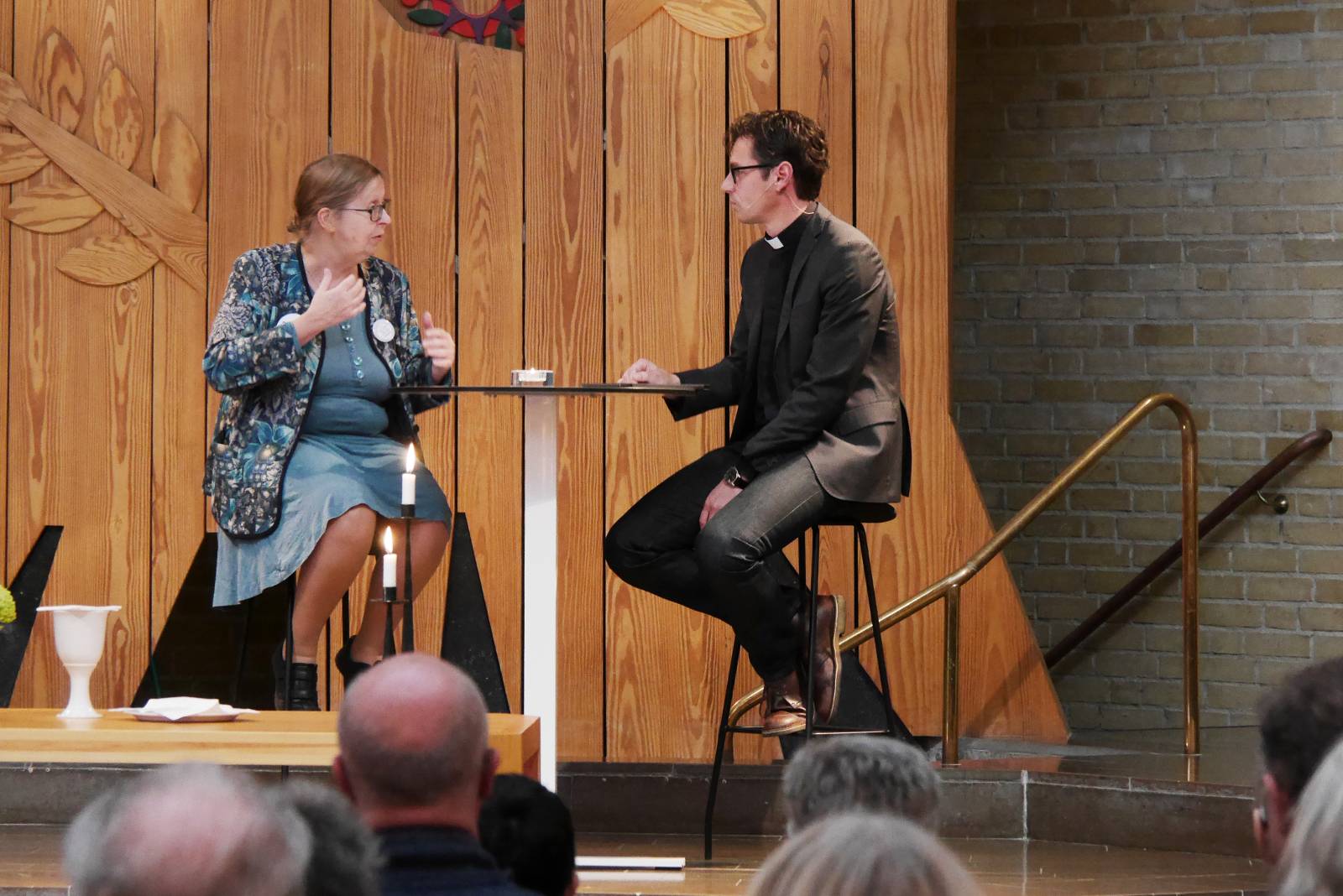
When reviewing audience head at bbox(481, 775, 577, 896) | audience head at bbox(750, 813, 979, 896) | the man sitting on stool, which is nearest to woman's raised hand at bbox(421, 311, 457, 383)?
the man sitting on stool

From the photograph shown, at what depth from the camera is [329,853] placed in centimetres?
138

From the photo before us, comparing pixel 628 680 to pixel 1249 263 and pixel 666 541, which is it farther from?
pixel 1249 263

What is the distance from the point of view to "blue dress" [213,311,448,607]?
421 centimetres

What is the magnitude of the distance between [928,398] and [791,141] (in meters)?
1.23

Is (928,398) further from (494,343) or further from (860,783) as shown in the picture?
(860,783)

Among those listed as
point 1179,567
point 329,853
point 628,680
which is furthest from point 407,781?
point 1179,567

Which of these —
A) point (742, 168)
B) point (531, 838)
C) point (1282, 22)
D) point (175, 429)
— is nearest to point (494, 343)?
point (175, 429)

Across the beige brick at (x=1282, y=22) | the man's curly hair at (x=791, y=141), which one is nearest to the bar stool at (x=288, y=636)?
the man's curly hair at (x=791, y=141)

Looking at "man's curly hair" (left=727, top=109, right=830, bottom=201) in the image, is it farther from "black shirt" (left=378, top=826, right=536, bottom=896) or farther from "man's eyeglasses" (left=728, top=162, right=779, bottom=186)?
"black shirt" (left=378, top=826, right=536, bottom=896)

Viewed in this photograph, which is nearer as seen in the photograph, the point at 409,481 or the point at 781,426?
the point at 409,481

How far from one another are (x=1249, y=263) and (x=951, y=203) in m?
1.56

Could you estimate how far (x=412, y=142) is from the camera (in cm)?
506

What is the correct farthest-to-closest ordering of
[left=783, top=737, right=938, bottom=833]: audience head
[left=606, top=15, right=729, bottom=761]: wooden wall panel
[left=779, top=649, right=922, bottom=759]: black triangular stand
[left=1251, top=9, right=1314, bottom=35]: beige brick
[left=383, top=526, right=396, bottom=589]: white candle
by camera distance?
[left=1251, top=9, right=1314, bottom=35]: beige brick, [left=606, top=15, right=729, bottom=761]: wooden wall panel, [left=779, top=649, right=922, bottom=759]: black triangular stand, [left=383, top=526, right=396, bottom=589]: white candle, [left=783, top=737, right=938, bottom=833]: audience head

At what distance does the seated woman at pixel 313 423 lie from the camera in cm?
420
